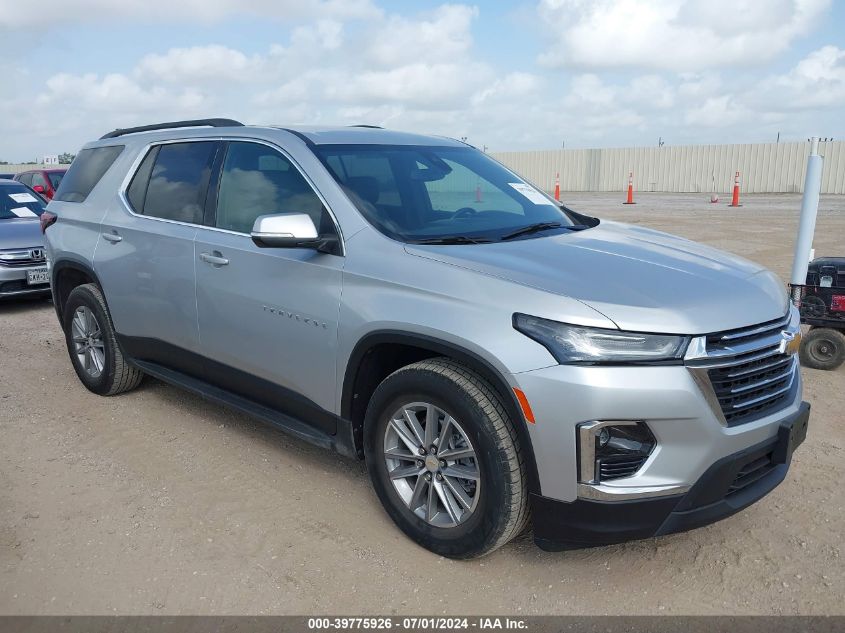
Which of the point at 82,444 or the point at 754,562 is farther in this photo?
the point at 82,444

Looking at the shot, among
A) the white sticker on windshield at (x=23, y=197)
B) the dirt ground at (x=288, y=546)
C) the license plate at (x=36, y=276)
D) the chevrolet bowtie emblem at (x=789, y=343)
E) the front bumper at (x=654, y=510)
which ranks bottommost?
the dirt ground at (x=288, y=546)

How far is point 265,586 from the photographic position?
3051mm

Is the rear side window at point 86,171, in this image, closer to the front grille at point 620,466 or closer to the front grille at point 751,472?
the front grille at point 620,466

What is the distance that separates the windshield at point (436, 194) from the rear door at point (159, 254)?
1043 millimetres

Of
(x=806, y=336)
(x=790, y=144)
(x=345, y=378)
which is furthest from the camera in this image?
(x=790, y=144)

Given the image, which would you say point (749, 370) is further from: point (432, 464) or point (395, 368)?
point (395, 368)

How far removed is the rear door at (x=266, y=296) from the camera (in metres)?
3.51

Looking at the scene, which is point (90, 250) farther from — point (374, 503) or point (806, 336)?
point (806, 336)

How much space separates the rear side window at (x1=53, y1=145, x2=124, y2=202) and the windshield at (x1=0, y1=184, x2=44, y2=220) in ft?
16.2

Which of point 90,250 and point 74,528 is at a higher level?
point 90,250

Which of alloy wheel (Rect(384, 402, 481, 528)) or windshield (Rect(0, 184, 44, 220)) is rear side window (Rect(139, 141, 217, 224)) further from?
windshield (Rect(0, 184, 44, 220))

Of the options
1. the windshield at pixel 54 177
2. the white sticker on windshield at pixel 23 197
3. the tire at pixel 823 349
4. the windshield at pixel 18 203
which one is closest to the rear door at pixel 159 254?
the tire at pixel 823 349

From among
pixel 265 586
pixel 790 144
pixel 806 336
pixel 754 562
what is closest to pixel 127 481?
pixel 265 586

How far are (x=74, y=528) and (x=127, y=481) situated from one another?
1.65ft
